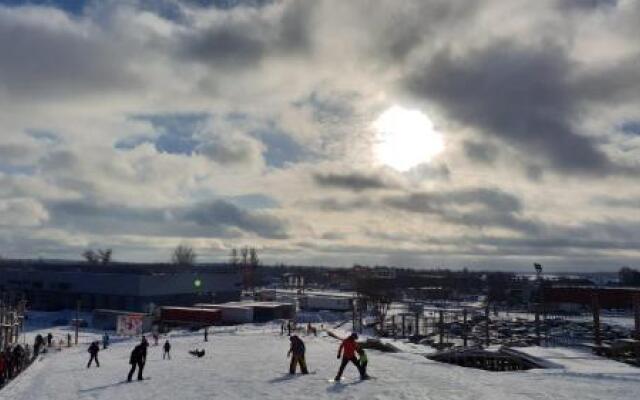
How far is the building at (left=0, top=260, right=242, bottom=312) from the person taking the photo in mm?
104562

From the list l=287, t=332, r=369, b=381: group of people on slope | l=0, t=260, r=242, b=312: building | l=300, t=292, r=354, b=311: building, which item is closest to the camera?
l=287, t=332, r=369, b=381: group of people on slope

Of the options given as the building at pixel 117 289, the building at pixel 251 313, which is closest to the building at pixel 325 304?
the building at pixel 117 289

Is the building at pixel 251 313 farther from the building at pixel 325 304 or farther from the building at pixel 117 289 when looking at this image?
the building at pixel 325 304

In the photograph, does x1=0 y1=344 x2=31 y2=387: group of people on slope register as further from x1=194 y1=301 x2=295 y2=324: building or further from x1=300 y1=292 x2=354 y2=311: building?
x1=300 y1=292 x2=354 y2=311: building

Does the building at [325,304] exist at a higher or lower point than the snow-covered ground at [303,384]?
lower

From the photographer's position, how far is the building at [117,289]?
4117 inches

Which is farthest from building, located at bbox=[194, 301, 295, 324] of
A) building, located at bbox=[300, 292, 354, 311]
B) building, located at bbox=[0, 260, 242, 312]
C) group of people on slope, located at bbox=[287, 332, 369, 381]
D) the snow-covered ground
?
group of people on slope, located at bbox=[287, 332, 369, 381]

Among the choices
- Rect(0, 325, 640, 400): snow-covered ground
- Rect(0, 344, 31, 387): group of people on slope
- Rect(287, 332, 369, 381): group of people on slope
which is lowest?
Rect(0, 344, 31, 387): group of people on slope

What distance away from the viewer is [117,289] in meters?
105

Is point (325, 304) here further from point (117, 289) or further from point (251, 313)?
point (117, 289)

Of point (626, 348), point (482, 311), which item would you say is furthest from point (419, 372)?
point (482, 311)

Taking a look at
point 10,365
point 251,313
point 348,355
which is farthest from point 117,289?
point 348,355

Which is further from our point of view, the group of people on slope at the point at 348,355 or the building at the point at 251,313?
the building at the point at 251,313

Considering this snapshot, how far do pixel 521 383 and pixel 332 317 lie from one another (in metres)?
87.1
